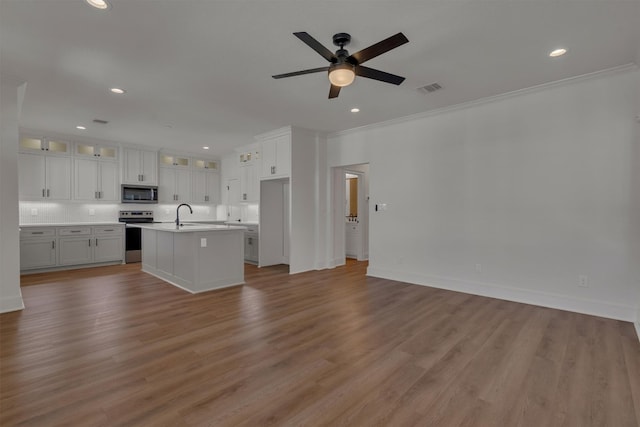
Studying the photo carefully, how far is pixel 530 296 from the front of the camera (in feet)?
13.1

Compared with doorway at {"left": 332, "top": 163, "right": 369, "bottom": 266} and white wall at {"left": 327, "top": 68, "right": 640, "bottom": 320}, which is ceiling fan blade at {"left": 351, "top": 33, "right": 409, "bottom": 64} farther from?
doorway at {"left": 332, "top": 163, "right": 369, "bottom": 266}

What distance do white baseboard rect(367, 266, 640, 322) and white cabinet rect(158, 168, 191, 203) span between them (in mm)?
6087

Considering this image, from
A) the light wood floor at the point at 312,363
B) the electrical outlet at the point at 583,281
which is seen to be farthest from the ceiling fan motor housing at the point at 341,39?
the electrical outlet at the point at 583,281

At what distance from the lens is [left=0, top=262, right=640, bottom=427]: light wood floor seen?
6.19 ft

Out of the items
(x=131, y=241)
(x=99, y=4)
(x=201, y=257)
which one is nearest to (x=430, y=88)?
(x=99, y=4)

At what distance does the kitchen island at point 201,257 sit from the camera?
4.50m

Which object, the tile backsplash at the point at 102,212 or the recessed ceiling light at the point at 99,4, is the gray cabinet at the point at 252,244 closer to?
the tile backsplash at the point at 102,212

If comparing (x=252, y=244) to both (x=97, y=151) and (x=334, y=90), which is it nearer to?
(x=97, y=151)

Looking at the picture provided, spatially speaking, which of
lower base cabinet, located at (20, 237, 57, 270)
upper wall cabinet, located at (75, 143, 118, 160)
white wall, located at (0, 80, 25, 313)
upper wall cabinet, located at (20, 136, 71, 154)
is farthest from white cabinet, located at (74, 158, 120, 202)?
white wall, located at (0, 80, 25, 313)

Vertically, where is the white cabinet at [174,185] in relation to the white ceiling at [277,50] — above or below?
below

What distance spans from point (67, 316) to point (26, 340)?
2.16 ft

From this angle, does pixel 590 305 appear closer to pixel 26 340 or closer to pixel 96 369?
pixel 96 369

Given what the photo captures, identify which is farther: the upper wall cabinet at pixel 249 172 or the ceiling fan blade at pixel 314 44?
the upper wall cabinet at pixel 249 172

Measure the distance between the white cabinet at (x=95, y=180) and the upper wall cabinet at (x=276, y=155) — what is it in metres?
3.61
